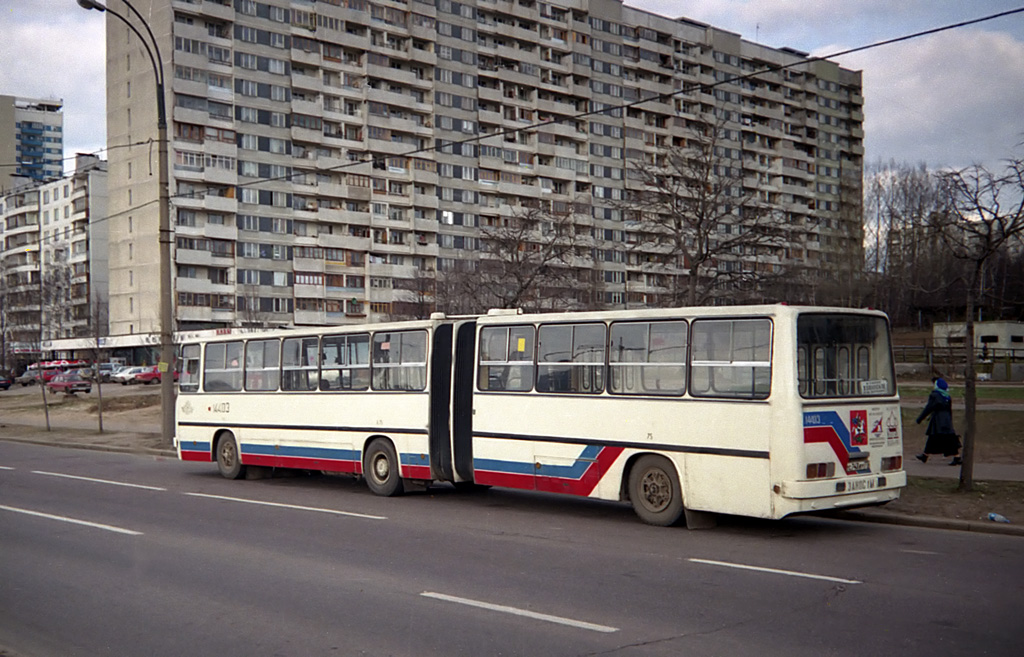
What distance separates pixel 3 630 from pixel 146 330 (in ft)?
284

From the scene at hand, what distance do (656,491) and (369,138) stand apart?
284 feet

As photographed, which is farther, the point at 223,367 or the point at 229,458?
the point at 223,367

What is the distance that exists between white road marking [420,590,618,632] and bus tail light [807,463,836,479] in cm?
485

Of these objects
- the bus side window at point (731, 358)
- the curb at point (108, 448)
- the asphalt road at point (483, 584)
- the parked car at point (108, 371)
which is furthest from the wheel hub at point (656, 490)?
the parked car at point (108, 371)

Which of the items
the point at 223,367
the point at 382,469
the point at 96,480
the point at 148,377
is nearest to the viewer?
the point at 382,469

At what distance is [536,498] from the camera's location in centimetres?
1655

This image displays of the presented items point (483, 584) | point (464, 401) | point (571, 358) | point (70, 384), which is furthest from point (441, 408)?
point (70, 384)

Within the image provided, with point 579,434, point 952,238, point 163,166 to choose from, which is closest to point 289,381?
point 579,434

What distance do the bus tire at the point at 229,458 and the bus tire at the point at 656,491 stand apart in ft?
32.4

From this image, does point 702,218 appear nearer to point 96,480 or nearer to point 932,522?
point 932,522

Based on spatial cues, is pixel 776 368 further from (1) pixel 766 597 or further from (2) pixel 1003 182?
(2) pixel 1003 182

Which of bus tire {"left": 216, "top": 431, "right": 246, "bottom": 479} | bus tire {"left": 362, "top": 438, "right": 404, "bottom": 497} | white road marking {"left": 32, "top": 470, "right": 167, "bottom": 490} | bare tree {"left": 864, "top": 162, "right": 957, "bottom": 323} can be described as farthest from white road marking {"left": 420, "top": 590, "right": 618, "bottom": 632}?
bare tree {"left": 864, "top": 162, "right": 957, "bottom": 323}

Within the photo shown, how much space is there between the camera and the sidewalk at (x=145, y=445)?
12734mm

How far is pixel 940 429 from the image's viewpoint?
59.0 ft
